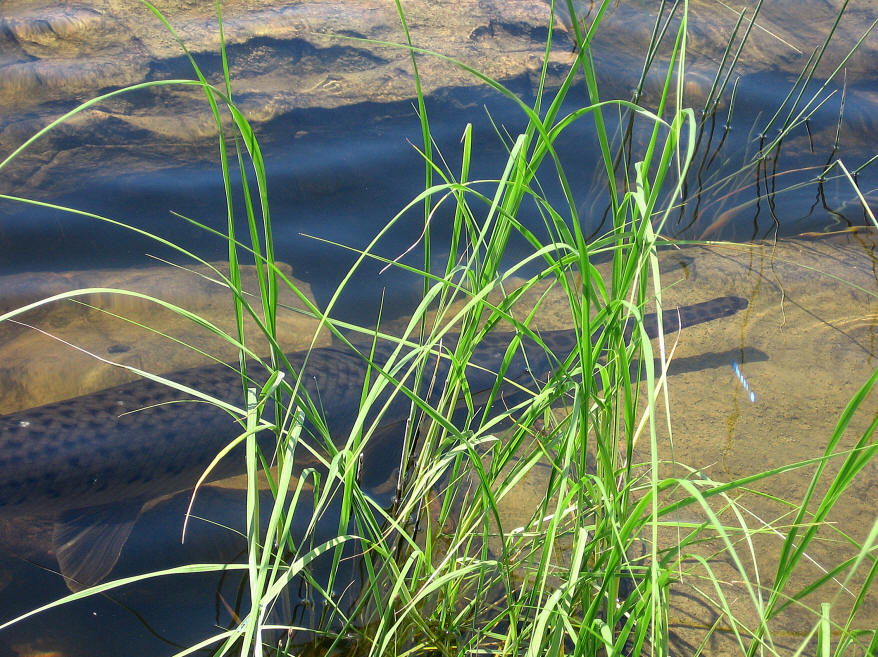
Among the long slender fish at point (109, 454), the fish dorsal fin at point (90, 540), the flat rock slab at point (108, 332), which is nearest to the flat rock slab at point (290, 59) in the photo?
the flat rock slab at point (108, 332)

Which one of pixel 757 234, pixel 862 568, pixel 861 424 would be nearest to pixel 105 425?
pixel 862 568

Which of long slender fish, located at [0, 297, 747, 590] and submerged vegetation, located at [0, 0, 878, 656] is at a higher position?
submerged vegetation, located at [0, 0, 878, 656]

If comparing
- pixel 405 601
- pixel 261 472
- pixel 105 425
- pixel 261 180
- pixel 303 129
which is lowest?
pixel 261 472

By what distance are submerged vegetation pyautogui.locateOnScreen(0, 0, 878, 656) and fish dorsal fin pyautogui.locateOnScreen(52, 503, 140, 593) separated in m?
0.55

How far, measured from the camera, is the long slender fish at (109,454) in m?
2.34

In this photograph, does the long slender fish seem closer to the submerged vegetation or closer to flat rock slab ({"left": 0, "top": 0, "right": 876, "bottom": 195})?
the submerged vegetation

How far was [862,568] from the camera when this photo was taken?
2158mm

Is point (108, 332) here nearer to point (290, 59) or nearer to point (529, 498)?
point (529, 498)

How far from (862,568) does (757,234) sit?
2171mm

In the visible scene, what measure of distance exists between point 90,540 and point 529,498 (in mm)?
1465

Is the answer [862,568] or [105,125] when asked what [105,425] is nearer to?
[105,125]

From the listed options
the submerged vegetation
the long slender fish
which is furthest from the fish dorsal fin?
the submerged vegetation

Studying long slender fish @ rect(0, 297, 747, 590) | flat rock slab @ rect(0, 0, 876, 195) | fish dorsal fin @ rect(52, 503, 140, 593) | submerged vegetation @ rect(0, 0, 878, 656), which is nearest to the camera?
submerged vegetation @ rect(0, 0, 878, 656)

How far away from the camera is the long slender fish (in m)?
2.34
